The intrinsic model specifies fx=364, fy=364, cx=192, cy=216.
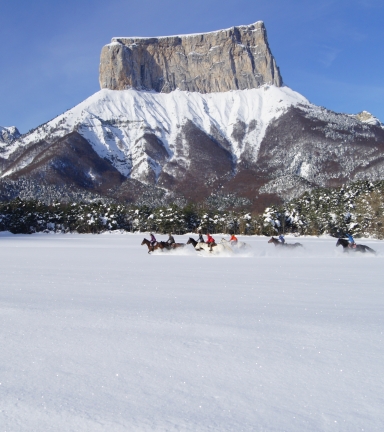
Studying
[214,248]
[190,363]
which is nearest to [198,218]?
[214,248]

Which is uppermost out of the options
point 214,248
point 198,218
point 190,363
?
point 198,218

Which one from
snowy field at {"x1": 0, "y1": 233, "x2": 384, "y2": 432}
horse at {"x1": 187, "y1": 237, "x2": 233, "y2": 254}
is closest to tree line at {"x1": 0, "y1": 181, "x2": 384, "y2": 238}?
horse at {"x1": 187, "y1": 237, "x2": 233, "y2": 254}

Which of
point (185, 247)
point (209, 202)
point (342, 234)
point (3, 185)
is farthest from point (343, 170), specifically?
point (185, 247)

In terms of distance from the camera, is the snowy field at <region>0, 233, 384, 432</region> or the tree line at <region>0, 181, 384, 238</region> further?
the tree line at <region>0, 181, 384, 238</region>

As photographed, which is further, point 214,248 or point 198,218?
point 198,218

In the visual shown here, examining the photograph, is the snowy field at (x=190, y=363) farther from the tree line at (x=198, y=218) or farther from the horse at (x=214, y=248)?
the tree line at (x=198, y=218)

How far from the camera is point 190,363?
3.97 metres

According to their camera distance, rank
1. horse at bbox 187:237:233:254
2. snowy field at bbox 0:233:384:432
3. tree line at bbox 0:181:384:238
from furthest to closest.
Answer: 1. tree line at bbox 0:181:384:238
2. horse at bbox 187:237:233:254
3. snowy field at bbox 0:233:384:432

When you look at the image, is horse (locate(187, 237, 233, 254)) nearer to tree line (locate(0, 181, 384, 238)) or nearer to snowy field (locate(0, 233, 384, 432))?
snowy field (locate(0, 233, 384, 432))

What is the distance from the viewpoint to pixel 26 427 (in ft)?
9.37

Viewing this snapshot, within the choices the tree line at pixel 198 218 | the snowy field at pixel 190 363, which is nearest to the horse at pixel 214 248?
the snowy field at pixel 190 363

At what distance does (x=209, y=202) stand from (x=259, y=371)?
178726mm

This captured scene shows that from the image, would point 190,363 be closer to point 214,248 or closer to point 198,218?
point 214,248

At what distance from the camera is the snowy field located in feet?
9.79
